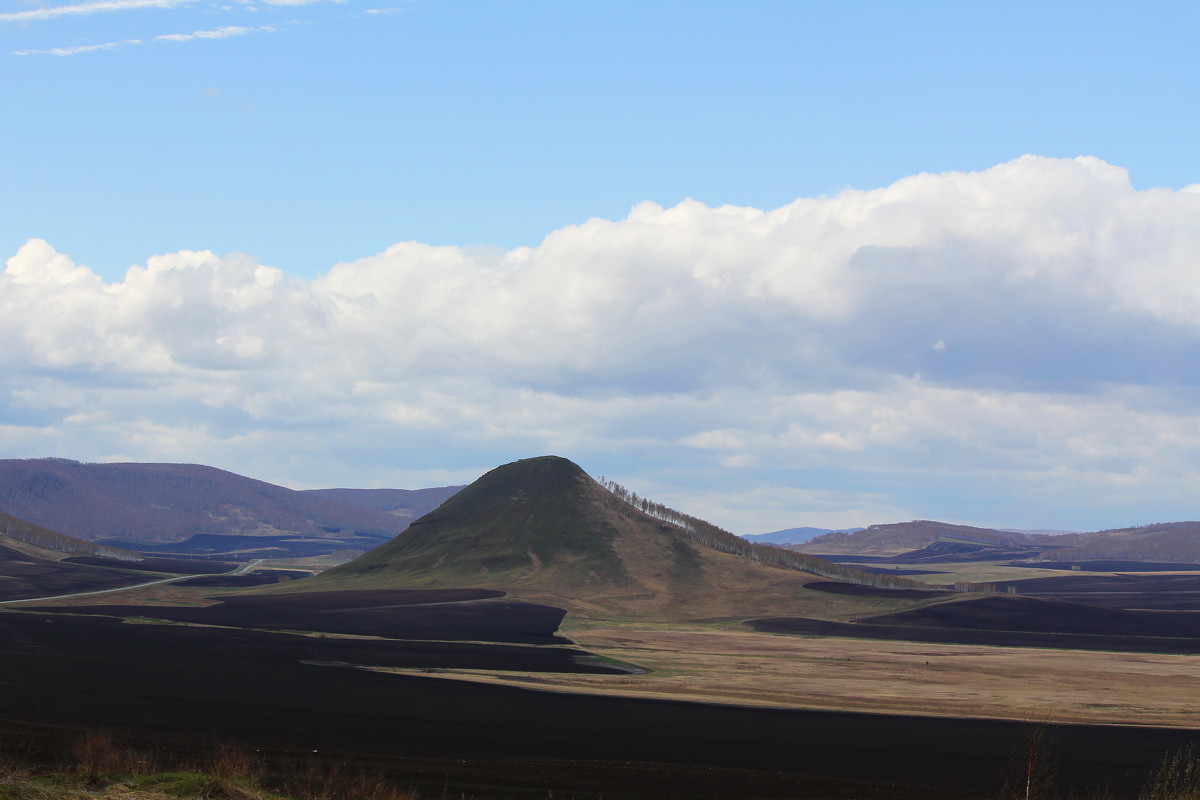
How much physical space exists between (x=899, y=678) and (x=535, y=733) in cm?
4407

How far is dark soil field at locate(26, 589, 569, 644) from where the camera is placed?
124625mm

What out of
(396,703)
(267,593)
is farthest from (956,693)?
(267,593)

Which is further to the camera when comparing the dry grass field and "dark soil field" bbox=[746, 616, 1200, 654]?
"dark soil field" bbox=[746, 616, 1200, 654]

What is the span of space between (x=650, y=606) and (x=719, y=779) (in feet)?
430

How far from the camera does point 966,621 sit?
151 m

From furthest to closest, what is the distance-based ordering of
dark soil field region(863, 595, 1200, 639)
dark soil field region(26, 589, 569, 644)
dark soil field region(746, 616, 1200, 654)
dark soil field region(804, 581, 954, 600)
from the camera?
dark soil field region(804, 581, 954, 600), dark soil field region(863, 595, 1200, 639), dark soil field region(746, 616, 1200, 654), dark soil field region(26, 589, 569, 644)

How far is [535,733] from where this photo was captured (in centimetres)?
5566

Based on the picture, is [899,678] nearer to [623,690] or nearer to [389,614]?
[623,690]

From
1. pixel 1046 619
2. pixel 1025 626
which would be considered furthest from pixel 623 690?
pixel 1046 619

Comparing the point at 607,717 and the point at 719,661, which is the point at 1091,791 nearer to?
the point at 607,717

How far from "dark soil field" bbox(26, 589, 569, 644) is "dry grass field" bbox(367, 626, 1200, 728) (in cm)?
1103

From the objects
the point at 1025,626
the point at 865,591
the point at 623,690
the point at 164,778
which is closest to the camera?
the point at 164,778

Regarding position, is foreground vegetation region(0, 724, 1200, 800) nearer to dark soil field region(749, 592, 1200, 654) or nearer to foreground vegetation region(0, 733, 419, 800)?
foreground vegetation region(0, 733, 419, 800)

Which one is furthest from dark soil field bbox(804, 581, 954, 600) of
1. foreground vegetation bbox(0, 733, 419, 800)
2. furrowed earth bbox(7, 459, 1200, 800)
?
foreground vegetation bbox(0, 733, 419, 800)
